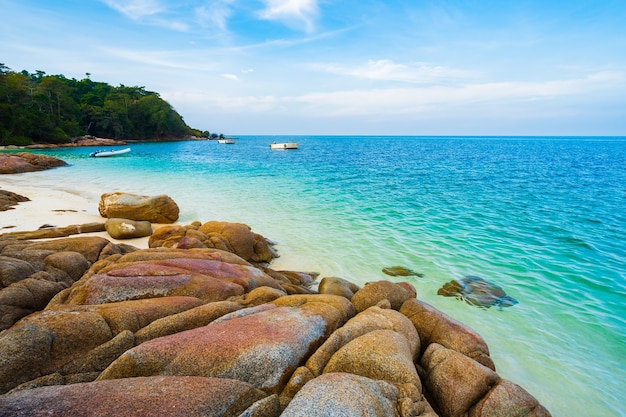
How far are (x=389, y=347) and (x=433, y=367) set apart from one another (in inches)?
42.1

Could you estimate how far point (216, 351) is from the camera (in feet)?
14.6

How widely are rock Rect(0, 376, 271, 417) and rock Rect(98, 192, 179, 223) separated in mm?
13263

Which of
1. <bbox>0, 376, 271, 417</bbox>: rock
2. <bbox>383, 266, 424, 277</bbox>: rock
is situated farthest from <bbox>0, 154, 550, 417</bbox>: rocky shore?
<bbox>383, 266, 424, 277</bbox>: rock

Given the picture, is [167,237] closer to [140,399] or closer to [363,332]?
[363,332]

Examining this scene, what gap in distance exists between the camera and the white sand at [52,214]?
13.2 metres

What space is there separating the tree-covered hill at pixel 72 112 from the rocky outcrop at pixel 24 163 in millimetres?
38924

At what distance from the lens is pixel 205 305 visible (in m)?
5.96

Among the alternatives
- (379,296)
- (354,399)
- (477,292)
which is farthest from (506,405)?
(477,292)

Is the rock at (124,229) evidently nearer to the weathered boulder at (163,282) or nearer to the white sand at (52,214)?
the white sand at (52,214)

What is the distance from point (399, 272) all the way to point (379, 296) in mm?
4037

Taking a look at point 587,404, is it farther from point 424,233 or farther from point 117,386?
point 424,233

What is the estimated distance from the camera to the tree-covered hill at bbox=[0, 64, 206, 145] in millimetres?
67938

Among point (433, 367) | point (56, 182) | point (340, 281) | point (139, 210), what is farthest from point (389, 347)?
point (56, 182)

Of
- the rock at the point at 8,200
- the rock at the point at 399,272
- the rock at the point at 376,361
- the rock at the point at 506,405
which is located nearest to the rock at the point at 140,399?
the rock at the point at 376,361
